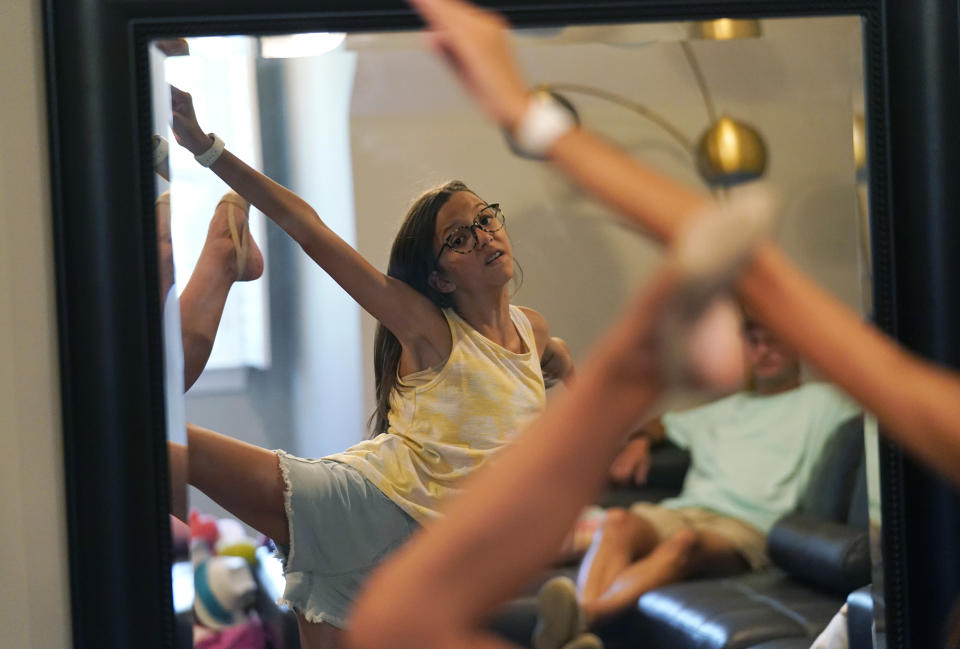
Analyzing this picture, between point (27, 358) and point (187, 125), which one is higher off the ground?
point (187, 125)

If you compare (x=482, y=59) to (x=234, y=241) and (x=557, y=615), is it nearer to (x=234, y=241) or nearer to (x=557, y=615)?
(x=234, y=241)

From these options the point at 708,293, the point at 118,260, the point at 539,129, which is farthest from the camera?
the point at 118,260

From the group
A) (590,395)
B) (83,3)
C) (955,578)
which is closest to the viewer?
(590,395)

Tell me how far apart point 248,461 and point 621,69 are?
2.49 ft

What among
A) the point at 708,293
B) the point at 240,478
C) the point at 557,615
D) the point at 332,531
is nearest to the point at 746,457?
the point at 557,615

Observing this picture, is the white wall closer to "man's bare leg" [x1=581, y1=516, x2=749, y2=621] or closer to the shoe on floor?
the shoe on floor

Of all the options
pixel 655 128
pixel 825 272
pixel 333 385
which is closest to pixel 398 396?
pixel 333 385

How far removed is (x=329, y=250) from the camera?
1.31 meters

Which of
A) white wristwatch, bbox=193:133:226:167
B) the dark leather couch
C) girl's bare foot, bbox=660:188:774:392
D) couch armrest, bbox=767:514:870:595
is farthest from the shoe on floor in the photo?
girl's bare foot, bbox=660:188:774:392

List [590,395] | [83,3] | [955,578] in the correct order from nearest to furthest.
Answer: [590,395], [83,3], [955,578]

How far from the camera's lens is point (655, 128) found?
135 cm

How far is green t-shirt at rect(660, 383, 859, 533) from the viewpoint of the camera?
134cm

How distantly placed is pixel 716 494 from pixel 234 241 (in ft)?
2.49

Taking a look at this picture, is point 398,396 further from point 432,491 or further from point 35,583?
point 35,583
